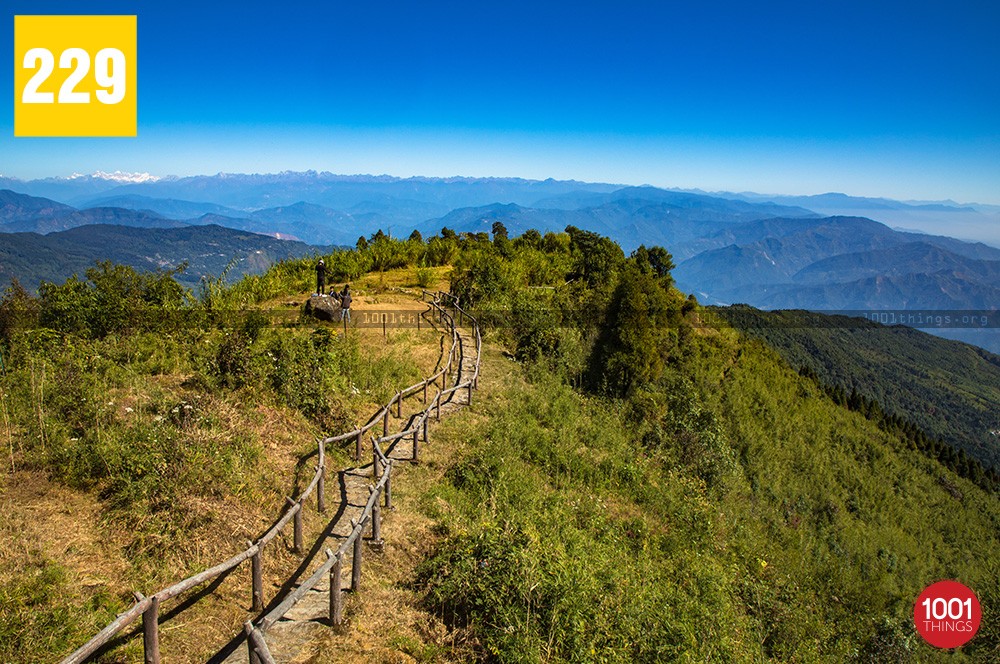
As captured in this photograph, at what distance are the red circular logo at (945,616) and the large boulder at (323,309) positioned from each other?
19.4 m

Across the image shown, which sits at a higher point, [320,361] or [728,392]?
[320,361]

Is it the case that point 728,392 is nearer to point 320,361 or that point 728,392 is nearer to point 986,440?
point 320,361

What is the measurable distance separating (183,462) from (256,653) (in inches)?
139

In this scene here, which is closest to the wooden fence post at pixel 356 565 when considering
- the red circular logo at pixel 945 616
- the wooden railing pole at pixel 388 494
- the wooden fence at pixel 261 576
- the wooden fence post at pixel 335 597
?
the wooden fence at pixel 261 576

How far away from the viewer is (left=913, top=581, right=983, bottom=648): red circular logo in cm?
1423

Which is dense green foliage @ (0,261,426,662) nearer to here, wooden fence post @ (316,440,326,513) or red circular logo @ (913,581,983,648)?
wooden fence post @ (316,440,326,513)

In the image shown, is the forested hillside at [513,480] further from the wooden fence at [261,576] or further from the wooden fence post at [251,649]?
the wooden fence post at [251,649]

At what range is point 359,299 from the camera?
72.6ft

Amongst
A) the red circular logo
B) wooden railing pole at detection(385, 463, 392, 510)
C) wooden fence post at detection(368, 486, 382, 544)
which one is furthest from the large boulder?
the red circular logo

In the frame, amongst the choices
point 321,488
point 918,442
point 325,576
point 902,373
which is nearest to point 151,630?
point 325,576

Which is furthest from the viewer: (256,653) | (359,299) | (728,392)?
(728,392)

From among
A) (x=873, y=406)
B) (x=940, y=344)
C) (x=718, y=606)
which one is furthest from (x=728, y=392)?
(x=940, y=344)

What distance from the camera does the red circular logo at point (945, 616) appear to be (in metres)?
14.2

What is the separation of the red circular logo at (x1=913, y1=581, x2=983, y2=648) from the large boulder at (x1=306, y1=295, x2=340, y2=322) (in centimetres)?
1941
